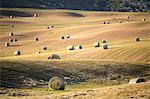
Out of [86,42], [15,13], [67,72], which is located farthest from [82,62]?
[15,13]

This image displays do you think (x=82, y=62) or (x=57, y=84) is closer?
(x=57, y=84)

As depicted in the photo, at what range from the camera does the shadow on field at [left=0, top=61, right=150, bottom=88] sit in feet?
130

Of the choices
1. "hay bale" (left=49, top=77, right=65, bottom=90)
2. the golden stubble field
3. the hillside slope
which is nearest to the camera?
the golden stubble field

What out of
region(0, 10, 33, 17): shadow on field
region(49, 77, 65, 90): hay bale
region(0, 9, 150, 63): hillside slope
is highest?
region(0, 10, 33, 17): shadow on field

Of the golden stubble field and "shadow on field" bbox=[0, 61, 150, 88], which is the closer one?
the golden stubble field

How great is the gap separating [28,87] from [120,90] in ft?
33.3

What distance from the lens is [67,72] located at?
4566cm

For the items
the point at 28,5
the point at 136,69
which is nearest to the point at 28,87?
the point at 136,69

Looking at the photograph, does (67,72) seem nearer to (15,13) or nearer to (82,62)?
(82,62)

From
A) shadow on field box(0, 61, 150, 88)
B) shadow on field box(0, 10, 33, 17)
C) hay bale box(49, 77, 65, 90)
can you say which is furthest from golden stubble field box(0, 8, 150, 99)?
shadow on field box(0, 10, 33, 17)

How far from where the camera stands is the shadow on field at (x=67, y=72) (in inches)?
1560

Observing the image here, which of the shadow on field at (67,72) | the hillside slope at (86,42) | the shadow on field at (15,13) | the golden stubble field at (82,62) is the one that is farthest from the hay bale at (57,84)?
the shadow on field at (15,13)

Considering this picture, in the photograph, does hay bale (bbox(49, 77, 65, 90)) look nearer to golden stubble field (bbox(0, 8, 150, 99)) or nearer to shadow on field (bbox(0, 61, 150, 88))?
golden stubble field (bbox(0, 8, 150, 99))

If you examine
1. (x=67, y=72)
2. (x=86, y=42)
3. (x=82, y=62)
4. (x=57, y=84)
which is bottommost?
(x=57, y=84)
